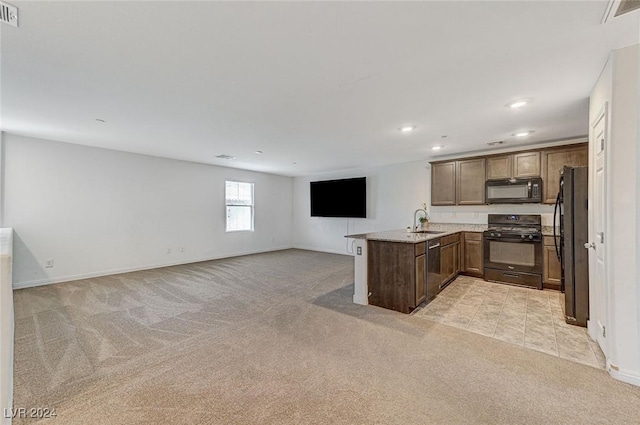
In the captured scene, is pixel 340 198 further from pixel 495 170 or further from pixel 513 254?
pixel 513 254

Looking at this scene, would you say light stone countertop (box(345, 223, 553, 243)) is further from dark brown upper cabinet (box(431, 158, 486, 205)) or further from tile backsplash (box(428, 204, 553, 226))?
dark brown upper cabinet (box(431, 158, 486, 205))

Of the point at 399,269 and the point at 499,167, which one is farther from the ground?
the point at 499,167

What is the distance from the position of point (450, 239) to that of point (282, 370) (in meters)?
3.52

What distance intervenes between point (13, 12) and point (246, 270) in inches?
185

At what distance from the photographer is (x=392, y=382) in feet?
6.52

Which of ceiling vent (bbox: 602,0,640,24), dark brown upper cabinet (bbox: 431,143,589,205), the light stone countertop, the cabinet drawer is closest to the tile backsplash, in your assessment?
the light stone countertop

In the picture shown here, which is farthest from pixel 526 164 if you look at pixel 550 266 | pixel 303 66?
pixel 303 66

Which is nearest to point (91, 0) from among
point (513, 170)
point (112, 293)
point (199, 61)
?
point (199, 61)

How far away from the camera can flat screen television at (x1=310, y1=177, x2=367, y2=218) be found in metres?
7.23

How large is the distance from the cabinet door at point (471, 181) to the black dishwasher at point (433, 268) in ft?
5.92

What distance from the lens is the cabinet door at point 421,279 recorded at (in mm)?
3333

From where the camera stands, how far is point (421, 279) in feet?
11.3

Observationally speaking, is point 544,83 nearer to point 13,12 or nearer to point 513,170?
point 513,170

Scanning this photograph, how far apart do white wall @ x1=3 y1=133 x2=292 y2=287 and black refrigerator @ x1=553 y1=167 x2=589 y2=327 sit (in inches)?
266
